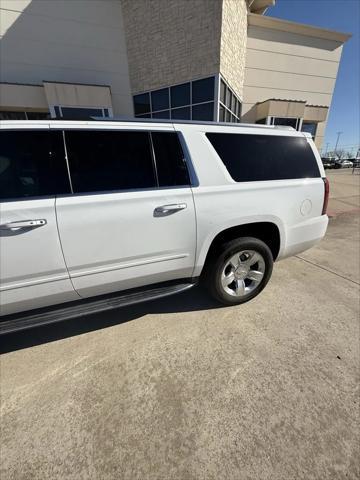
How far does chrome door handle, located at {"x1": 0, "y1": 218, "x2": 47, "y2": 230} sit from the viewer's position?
5.19ft

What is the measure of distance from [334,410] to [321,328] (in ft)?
2.97

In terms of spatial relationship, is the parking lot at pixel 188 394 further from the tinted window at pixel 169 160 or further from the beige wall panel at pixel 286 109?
the beige wall panel at pixel 286 109

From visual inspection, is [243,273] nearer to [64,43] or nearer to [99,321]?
[99,321]

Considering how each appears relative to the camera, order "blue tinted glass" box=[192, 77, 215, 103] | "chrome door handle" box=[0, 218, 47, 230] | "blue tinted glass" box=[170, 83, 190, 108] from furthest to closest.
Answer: "blue tinted glass" box=[170, 83, 190, 108], "blue tinted glass" box=[192, 77, 215, 103], "chrome door handle" box=[0, 218, 47, 230]

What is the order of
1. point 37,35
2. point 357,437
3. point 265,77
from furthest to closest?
point 265,77 < point 37,35 < point 357,437

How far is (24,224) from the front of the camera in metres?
1.62

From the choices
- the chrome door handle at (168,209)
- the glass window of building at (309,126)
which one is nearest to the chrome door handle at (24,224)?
the chrome door handle at (168,209)

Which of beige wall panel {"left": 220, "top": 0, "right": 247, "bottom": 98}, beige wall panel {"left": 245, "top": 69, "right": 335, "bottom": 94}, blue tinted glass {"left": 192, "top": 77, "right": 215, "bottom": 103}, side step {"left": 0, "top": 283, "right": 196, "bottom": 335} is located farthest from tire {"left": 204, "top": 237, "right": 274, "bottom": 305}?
beige wall panel {"left": 245, "top": 69, "right": 335, "bottom": 94}

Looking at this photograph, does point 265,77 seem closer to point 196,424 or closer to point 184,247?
point 184,247

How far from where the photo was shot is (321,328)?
241 centimetres

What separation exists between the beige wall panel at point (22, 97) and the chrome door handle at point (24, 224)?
1245 centimetres

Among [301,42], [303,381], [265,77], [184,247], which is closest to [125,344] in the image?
[184,247]

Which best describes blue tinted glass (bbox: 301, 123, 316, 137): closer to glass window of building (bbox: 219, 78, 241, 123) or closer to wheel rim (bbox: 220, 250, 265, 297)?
glass window of building (bbox: 219, 78, 241, 123)

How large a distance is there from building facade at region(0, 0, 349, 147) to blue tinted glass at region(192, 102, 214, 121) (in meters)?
0.04
